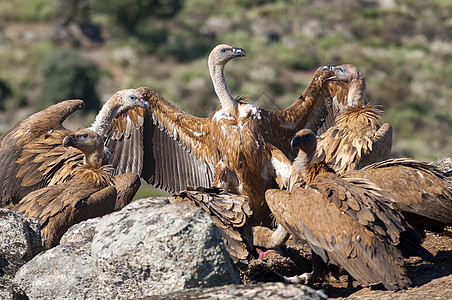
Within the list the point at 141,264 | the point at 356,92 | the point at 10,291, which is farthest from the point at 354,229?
the point at 356,92

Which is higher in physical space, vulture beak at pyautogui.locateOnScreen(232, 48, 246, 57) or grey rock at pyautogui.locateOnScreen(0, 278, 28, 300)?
vulture beak at pyautogui.locateOnScreen(232, 48, 246, 57)

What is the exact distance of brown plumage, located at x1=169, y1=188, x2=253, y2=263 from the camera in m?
6.81

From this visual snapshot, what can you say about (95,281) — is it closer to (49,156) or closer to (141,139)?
(49,156)

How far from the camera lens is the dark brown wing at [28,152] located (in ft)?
30.0

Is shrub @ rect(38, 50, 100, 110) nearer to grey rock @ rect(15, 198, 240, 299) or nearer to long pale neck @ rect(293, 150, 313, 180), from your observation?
long pale neck @ rect(293, 150, 313, 180)

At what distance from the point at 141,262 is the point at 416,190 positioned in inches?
130

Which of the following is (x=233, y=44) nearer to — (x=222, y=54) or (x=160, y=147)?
(x=160, y=147)

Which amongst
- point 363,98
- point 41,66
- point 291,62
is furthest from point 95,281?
point 291,62

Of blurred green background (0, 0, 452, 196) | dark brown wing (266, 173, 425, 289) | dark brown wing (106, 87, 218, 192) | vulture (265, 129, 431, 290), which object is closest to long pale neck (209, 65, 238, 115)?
dark brown wing (106, 87, 218, 192)

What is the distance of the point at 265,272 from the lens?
297 inches

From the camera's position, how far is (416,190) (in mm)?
7301

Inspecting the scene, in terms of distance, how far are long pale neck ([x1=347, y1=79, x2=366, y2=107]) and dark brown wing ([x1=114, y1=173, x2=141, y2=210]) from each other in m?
3.35

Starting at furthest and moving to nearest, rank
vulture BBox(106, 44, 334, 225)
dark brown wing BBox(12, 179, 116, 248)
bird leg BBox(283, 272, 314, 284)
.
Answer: vulture BBox(106, 44, 334, 225) → dark brown wing BBox(12, 179, 116, 248) → bird leg BBox(283, 272, 314, 284)

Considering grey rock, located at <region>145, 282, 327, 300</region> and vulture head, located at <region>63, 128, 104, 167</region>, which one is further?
vulture head, located at <region>63, 128, 104, 167</region>
